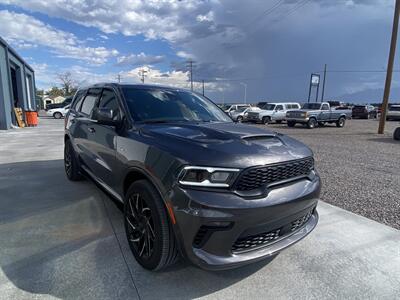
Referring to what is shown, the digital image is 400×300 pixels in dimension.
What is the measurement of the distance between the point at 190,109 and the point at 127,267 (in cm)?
208

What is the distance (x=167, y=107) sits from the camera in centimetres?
349

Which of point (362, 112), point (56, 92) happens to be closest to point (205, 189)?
point (362, 112)

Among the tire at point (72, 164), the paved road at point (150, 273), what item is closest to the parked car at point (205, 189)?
the paved road at point (150, 273)

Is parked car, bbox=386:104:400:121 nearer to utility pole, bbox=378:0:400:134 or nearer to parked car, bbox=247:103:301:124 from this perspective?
parked car, bbox=247:103:301:124

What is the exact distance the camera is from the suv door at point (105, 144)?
3.22m

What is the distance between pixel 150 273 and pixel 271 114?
74.5 ft

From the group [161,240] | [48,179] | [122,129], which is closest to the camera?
[161,240]

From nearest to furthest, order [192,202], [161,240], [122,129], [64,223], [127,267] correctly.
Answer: [192,202] < [161,240] < [127,267] < [122,129] < [64,223]

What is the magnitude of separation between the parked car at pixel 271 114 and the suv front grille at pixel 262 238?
854 inches

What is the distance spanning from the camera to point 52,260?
273 cm

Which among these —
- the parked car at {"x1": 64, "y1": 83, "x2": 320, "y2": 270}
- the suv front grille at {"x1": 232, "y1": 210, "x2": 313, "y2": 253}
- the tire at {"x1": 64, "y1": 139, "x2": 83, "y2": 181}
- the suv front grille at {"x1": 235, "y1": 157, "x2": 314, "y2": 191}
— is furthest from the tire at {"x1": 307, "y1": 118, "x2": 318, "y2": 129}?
the suv front grille at {"x1": 232, "y1": 210, "x2": 313, "y2": 253}

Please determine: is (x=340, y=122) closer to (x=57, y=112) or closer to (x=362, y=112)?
(x=362, y=112)

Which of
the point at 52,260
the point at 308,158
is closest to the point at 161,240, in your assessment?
the point at 52,260

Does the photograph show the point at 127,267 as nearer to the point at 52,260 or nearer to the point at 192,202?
the point at 52,260
